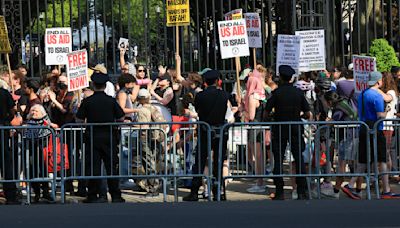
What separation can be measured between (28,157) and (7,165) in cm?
31

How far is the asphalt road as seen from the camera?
42.1 feet

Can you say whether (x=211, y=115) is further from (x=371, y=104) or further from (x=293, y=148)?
(x=371, y=104)

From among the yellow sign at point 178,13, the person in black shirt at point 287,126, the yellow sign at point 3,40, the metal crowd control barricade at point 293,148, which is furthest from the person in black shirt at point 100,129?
the yellow sign at point 178,13

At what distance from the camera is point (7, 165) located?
15.1 m

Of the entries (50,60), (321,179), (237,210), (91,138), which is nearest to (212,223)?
(237,210)

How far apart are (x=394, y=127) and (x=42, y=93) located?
18.2ft

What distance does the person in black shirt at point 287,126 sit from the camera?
595 inches

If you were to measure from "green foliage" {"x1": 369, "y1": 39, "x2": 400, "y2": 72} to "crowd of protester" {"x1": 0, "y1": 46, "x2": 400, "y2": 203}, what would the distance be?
406cm

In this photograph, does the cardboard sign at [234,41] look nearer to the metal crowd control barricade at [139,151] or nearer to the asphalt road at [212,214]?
the metal crowd control barricade at [139,151]

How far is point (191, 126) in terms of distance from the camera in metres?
15.6

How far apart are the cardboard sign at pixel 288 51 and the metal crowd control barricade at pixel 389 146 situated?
3.18 metres

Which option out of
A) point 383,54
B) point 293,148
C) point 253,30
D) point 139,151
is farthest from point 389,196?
point 383,54

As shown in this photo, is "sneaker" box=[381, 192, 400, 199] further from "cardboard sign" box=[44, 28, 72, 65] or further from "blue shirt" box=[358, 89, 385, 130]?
"cardboard sign" box=[44, 28, 72, 65]

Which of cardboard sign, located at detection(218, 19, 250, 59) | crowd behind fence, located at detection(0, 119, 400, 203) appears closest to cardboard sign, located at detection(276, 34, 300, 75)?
cardboard sign, located at detection(218, 19, 250, 59)
